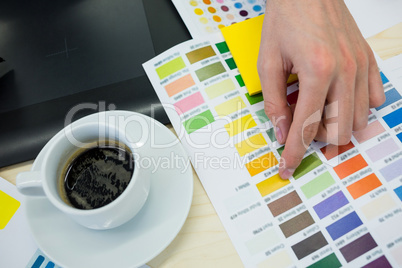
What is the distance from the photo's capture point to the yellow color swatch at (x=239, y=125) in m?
0.44

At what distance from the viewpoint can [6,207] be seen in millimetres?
411

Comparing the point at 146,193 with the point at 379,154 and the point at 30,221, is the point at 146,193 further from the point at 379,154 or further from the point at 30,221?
the point at 379,154

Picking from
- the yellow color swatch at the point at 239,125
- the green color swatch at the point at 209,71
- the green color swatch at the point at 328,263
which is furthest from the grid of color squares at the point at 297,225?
the green color swatch at the point at 209,71

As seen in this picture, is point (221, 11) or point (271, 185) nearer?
point (271, 185)

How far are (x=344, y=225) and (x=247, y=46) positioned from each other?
11.6 inches

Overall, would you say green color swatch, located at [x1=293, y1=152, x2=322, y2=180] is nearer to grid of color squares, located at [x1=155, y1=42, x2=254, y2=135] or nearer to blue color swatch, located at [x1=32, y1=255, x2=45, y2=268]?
grid of color squares, located at [x1=155, y1=42, x2=254, y2=135]

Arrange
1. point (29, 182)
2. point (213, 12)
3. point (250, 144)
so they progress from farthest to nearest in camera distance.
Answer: point (213, 12) < point (250, 144) < point (29, 182)

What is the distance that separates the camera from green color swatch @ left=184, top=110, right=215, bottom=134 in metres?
0.45

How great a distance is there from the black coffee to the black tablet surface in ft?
0.29

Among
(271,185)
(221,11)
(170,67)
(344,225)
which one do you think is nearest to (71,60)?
(170,67)

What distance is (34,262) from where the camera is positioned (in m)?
0.39

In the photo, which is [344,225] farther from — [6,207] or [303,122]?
[6,207]

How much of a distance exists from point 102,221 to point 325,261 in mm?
268

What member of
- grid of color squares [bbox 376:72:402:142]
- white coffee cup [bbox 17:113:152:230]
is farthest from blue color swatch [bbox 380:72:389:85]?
white coffee cup [bbox 17:113:152:230]
